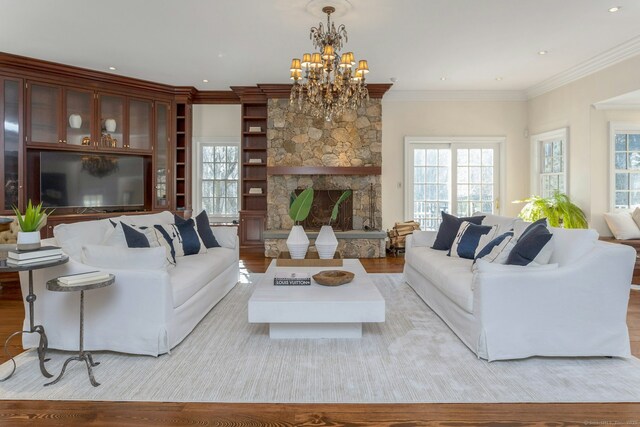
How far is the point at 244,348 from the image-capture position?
9.45 feet

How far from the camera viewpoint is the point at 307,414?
6.70 ft

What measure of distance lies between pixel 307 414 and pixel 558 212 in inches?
220

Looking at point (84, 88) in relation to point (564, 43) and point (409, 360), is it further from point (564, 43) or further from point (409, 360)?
point (564, 43)

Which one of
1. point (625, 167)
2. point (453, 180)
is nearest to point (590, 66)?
point (625, 167)

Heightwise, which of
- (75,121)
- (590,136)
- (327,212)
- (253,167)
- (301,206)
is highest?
(75,121)

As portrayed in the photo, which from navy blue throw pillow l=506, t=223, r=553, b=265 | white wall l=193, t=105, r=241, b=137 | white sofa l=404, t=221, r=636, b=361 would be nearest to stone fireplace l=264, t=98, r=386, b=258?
white wall l=193, t=105, r=241, b=137

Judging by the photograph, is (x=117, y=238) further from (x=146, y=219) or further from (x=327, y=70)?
(x=327, y=70)

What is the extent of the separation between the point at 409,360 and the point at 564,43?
4.68m

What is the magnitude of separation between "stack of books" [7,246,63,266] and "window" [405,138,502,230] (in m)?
6.15

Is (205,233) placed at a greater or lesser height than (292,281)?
greater

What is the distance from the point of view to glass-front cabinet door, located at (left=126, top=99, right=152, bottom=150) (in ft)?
22.3

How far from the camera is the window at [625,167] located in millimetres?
5980

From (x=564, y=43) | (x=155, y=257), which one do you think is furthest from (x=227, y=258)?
(x=564, y=43)

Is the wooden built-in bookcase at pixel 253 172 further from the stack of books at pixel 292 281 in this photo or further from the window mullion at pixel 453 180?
the stack of books at pixel 292 281
